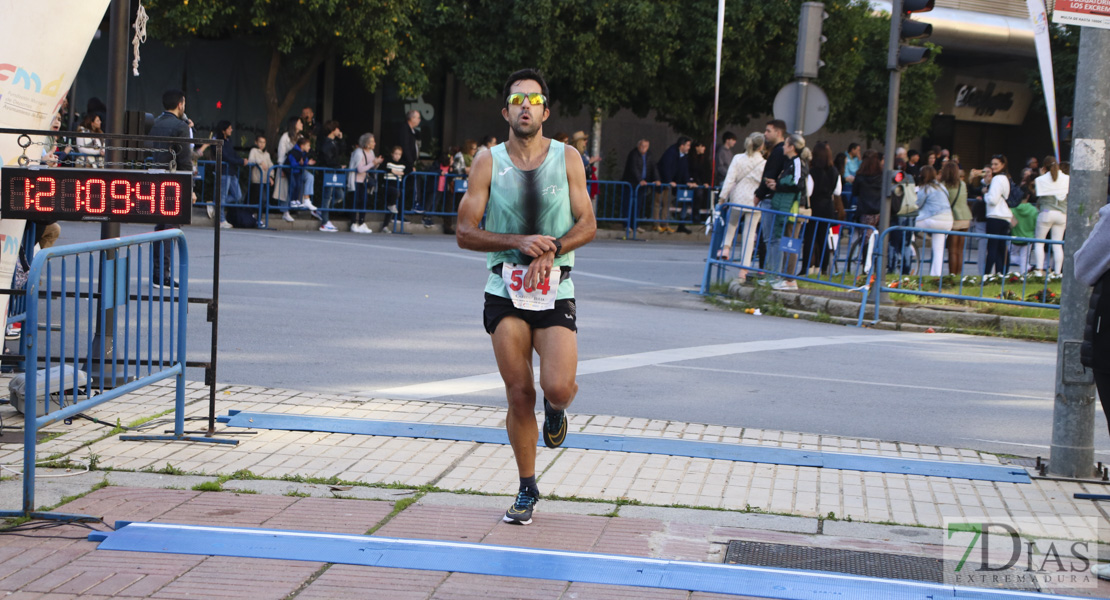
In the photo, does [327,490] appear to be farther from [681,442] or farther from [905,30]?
[905,30]

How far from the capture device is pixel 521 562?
4.79 metres

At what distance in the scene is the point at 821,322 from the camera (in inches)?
538

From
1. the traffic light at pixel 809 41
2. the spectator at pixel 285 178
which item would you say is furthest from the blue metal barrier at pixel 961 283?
the spectator at pixel 285 178

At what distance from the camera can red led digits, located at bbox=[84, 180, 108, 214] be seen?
629 centimetres

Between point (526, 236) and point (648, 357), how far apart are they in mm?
5019

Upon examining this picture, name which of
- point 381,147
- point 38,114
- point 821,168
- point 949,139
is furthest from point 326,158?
Answer: point 949,139

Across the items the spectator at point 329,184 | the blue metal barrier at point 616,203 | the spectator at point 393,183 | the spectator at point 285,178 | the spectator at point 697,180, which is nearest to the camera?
the spectator at point 285,178

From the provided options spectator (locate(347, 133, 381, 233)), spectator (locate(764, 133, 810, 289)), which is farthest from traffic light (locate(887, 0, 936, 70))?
spectator (locate(347, 133, 381, 233))

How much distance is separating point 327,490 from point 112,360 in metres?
1.35

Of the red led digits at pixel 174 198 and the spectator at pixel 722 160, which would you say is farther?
the spectator at pixel 722 160

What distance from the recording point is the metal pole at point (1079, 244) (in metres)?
6.57

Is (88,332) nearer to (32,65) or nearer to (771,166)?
(32,65)

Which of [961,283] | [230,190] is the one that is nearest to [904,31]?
[961,283]

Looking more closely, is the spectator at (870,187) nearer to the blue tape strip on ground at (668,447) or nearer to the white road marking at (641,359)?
the white road marking at (641,359)
